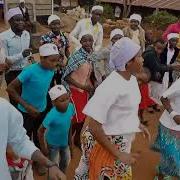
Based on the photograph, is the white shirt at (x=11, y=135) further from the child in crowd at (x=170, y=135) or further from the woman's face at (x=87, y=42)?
the woman's face at (x=87, y=42)

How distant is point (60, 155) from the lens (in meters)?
4.57

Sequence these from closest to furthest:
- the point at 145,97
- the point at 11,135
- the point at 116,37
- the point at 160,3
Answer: the point at 11,135, the point at 116,37, the point at 145,97, the point at 160,3

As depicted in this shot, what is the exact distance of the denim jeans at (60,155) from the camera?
4.45 meters

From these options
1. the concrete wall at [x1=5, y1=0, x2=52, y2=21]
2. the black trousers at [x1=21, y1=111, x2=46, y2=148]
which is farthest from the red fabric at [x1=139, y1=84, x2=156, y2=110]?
the concrete wall at [x1=5, y1=0, x2=52, y2=21]

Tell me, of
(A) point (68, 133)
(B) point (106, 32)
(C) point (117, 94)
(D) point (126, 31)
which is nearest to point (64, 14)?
(B) point (106, 32)

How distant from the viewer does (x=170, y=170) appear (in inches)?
180

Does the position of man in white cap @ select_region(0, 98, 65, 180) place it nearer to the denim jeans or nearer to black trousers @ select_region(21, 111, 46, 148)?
the denim jeans

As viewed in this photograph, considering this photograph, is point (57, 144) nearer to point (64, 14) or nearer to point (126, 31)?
point (126, 31)

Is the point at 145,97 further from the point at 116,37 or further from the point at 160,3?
the point at 160,3

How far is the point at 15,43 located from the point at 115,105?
257cm

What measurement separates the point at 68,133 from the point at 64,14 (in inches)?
497

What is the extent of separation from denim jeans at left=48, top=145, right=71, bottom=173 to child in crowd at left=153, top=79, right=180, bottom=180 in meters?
1.02

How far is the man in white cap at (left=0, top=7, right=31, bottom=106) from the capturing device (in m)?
5.30

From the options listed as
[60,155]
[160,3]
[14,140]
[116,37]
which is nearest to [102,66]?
[116,37]
